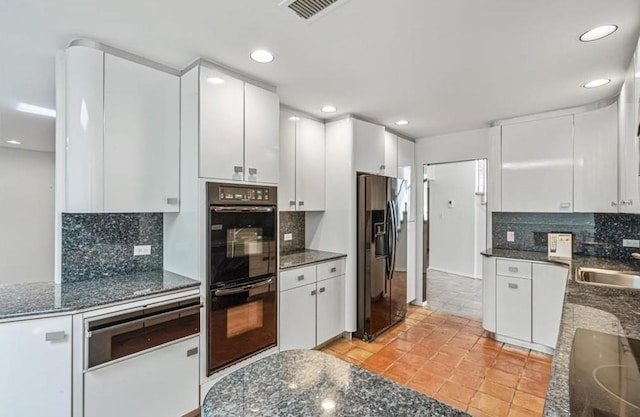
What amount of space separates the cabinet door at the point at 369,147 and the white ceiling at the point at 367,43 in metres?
0.59

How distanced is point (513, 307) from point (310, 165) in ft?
8.41

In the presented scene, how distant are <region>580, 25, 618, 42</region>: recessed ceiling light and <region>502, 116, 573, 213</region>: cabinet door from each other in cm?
157

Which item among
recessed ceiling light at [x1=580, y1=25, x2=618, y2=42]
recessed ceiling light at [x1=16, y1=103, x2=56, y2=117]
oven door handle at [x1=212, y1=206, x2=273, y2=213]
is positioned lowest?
oven door handle at [x1=212, y1=206, x2=273, y2=213]

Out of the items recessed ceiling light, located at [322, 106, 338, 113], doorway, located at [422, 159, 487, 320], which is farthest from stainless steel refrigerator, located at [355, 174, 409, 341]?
doorway, located at [422, 159, 487, 320]

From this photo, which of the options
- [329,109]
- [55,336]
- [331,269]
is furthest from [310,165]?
[55,336]

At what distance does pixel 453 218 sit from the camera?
6.51m

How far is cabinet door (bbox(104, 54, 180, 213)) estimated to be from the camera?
198 centimetres

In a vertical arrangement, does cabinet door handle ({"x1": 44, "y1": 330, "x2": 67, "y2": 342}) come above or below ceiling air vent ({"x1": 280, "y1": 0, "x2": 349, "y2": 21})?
below

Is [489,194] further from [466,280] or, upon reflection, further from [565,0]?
[466,280]

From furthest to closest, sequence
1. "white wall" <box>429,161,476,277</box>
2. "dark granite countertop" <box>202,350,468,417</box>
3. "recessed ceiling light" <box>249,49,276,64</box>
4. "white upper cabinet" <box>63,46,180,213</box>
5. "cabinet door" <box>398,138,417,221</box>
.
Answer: "white wall" <box>429,161,476,277</box> → "cabinet door" <box>398,138,417,221</box> → "recessed ceiling light" <box>249,49,276,64</box> → "white upper cabinet" <box>63,46,180,213</box> → "dark granite countertop" <box>202,350,468,417</box>

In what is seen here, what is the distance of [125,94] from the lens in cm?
204

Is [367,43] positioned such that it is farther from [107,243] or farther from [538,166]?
[538,166]

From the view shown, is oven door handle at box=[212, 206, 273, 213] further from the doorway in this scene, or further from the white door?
the doorway

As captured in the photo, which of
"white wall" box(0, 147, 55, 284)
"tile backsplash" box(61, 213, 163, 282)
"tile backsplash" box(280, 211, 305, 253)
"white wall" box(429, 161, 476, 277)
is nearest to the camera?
"tile backsplash" box(61, 213, 163, 282)
